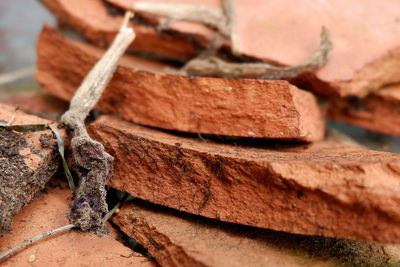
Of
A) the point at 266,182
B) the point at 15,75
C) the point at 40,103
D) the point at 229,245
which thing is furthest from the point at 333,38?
the point at 15,75

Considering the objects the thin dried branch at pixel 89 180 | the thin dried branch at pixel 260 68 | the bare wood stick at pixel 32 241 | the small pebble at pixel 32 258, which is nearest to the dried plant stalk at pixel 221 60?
the thin dried branch at pixel 260 68

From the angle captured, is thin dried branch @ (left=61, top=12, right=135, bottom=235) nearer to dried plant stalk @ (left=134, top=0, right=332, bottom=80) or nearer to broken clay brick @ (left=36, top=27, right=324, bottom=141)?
broken clay brick @ (left=36, top=27, right=324, bottom=141)

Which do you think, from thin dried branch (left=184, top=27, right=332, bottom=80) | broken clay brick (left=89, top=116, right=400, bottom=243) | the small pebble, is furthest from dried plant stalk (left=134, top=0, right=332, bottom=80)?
the small pebble

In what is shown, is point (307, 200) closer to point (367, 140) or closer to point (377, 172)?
point (377, 172)

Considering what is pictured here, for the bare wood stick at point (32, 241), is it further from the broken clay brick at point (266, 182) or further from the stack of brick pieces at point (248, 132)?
the broken clay brick at point (266, 182)

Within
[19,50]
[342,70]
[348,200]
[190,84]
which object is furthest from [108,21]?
[19,50]
